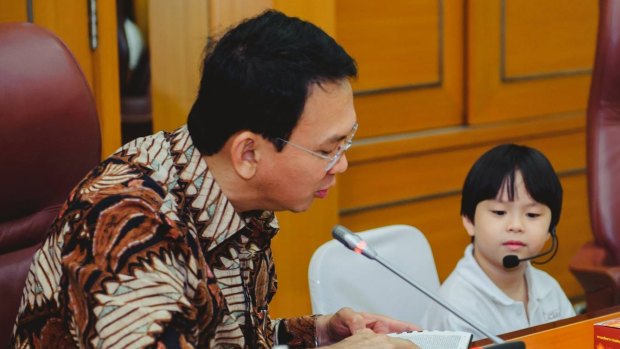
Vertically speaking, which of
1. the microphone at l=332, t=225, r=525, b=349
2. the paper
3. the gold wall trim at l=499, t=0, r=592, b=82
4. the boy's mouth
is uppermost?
the gold wall trim at l=499, t=0, r=592, b=82

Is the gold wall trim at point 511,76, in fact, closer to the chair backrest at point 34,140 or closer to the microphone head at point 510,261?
the microphone head at point 510,261

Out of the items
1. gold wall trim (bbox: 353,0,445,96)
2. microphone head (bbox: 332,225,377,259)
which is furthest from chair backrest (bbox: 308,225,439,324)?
gold wall trim (bbox: 353,0,445,96)

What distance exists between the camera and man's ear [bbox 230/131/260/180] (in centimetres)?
136

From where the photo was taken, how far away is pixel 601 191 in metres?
2.38

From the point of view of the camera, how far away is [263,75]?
1317 millimetres

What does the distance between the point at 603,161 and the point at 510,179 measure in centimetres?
45

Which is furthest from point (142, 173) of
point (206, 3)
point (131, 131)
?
point (131, 131)

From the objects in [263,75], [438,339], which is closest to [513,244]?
[438,339]

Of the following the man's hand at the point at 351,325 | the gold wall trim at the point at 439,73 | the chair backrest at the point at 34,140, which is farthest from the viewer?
the gold wall trim at the point at 439,73

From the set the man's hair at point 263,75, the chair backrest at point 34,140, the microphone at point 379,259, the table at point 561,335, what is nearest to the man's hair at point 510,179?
the table at point 561,335

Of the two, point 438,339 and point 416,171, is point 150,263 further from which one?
point 416,171

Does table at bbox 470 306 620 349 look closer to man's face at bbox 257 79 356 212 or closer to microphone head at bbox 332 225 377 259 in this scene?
microphone head at bbox 332 225 377 259

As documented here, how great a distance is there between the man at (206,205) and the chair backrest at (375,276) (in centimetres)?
42

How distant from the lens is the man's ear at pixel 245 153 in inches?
53.5
